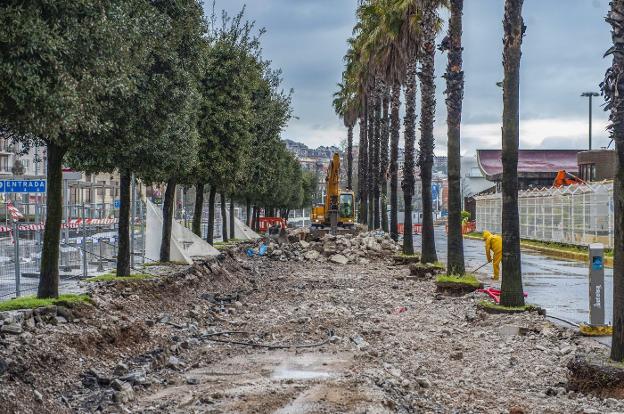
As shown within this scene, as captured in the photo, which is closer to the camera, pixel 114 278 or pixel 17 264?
pixel 17 264

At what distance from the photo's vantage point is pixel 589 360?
1018 centimetres

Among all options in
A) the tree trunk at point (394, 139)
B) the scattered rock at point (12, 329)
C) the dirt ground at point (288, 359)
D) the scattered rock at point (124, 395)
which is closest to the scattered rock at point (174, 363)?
the dirt ground at point (288, 359)

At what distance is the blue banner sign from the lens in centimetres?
1523

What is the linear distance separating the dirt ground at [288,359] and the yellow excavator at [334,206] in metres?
32.7

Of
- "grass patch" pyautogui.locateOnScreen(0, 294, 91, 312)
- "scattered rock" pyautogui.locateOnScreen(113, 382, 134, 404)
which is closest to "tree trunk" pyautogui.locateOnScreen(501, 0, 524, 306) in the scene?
"grass patch" pyautogui.locateOnScreen(0, 294, 91, 312)

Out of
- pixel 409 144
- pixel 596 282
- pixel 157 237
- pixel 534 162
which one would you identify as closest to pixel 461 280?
pixel 596 282

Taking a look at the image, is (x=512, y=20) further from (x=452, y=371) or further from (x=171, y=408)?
(x=171, y=408)

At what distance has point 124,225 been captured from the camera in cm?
1916

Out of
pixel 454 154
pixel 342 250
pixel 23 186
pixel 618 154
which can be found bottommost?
pixel 342 250

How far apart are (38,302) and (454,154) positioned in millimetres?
11587

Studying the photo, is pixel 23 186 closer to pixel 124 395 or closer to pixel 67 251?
pixel 67 251

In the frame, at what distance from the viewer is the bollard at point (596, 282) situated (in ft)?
40.9

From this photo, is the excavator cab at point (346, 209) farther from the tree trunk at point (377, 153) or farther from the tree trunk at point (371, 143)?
the tree trunk at point (377, 153)

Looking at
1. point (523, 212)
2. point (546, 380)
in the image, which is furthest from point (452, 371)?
point (523, 212)
